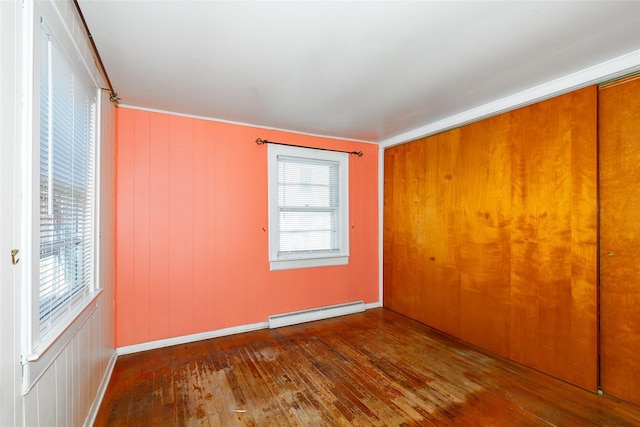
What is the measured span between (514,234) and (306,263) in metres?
2.33

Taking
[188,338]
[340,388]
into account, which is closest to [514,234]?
[340,388]

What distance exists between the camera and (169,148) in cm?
311

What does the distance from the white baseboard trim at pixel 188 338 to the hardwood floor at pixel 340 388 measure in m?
0.08

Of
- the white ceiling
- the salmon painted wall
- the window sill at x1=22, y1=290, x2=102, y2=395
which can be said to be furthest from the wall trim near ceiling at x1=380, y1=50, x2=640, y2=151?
the window sill at x1=22, y1=290, x2=102, y2=395

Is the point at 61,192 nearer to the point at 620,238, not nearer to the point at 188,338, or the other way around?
the point at 188,338

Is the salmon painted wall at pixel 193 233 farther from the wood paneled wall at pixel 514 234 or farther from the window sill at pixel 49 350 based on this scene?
the wood paneled wall at pixel 514 234

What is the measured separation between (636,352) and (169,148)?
13.9ft

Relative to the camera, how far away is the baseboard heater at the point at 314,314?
11.9 feet

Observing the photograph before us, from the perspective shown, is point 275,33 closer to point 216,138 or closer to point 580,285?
point 216,138

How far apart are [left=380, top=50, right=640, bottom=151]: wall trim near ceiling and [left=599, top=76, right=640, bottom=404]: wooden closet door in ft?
0.34

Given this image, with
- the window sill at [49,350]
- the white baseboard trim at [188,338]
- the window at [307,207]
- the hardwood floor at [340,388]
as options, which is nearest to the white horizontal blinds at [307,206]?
the window at [307,207]

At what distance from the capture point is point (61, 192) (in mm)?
1529

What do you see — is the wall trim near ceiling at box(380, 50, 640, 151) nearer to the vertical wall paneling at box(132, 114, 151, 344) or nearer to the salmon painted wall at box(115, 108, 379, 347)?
the salmon painted wall at box(115, 108, 379, 347)

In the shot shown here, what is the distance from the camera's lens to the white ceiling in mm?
1585
